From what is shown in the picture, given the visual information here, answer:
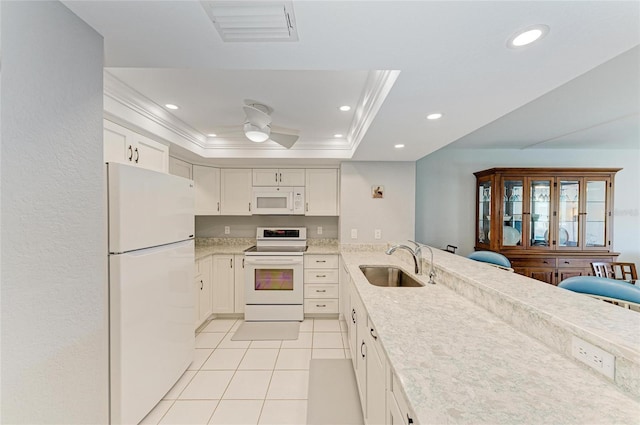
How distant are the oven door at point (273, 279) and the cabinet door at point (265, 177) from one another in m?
1.04

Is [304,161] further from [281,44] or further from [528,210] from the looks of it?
[528,210]

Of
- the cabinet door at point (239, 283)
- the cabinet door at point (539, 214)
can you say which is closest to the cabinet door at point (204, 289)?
the cabinet door at point (239, 283)

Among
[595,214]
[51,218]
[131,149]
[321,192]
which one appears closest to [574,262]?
[595,214]

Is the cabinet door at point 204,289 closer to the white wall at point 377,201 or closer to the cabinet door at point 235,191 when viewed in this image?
the cabinet door at point 235,191

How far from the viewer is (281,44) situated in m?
1.03

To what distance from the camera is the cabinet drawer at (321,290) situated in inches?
134

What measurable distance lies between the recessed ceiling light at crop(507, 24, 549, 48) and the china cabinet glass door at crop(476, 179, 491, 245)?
306 centimetres

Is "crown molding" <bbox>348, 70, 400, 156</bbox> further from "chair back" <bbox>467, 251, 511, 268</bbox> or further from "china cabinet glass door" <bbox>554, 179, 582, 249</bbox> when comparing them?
"china cabinet glass door" <bbox>554, 179, 582, 249</bbox>

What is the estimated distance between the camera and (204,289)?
3211mm

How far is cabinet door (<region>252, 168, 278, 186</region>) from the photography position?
366cm

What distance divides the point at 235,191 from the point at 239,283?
1.29 m

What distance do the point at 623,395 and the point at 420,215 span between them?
3318mm

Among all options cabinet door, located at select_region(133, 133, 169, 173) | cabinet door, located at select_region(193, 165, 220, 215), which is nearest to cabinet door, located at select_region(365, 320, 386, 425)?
cabinet door, located at select_region(133, 133, 169, 173)

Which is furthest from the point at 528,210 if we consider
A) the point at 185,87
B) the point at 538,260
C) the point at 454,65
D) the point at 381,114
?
the point at 185,87
